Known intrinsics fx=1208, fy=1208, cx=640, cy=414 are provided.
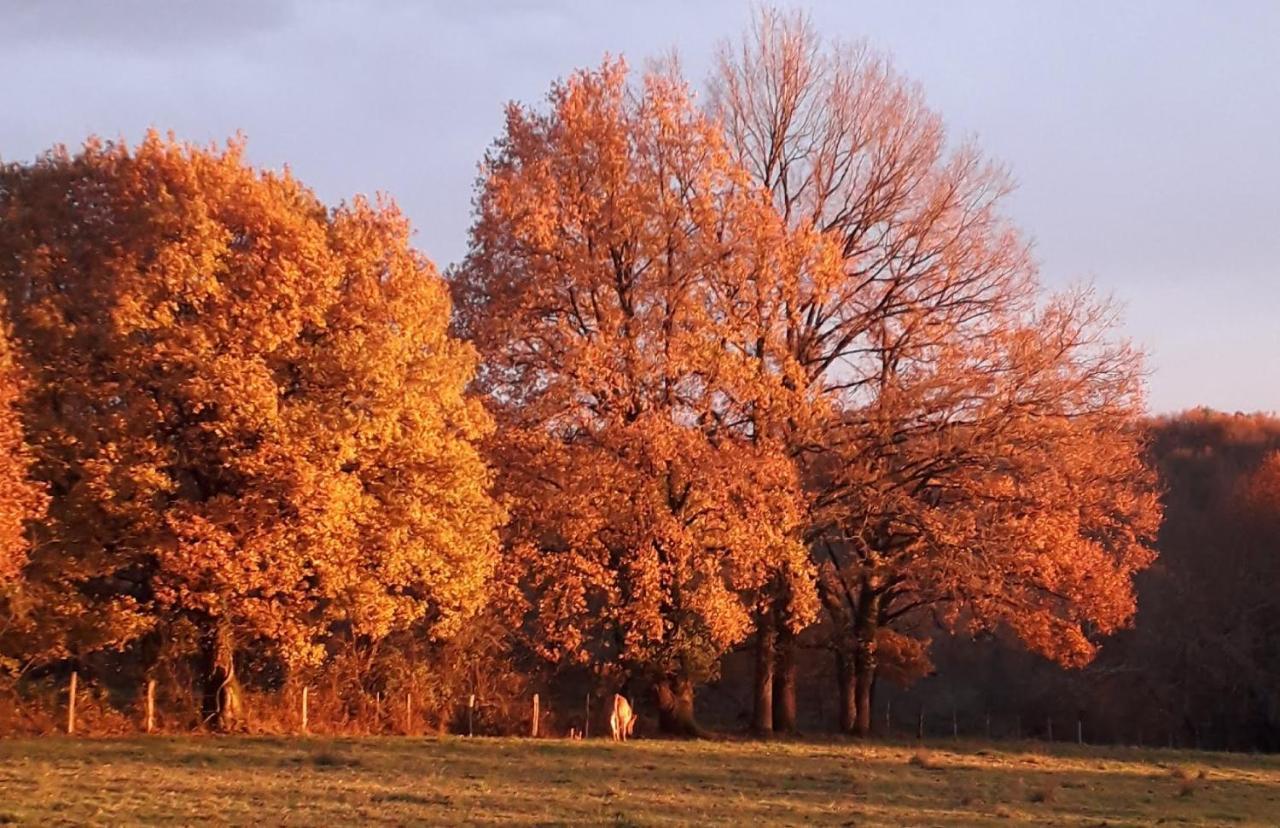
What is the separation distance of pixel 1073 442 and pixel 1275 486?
91.7 feet

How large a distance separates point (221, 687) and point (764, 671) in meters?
14.5

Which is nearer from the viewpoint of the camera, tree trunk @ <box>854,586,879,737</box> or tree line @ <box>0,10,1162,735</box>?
tree line @ <box>0,10,1162,735</box>

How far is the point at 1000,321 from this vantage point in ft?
105

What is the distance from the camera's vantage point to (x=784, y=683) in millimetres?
35094

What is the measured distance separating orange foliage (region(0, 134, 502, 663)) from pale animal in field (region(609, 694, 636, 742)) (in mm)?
5455

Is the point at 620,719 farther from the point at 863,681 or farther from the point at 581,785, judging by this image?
the point at 581,785

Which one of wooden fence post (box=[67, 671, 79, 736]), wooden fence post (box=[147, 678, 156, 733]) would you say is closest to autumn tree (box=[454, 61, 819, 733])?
wooden fence post (box=[147, 678, 156, 733])

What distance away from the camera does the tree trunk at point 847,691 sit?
1436 inches

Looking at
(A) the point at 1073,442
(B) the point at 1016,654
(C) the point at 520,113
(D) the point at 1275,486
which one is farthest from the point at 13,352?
(D) the point at 1275,486

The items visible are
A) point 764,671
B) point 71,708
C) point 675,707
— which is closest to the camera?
point 71,708

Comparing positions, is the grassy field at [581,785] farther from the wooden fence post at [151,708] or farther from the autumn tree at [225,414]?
the autumn tree at [225,414]

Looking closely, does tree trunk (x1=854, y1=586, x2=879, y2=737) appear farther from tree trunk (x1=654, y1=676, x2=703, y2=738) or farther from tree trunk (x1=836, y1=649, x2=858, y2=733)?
tree trunk (x1=654, y1=676, x2=703, y2=738)

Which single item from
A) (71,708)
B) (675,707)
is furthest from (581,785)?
(675,707)

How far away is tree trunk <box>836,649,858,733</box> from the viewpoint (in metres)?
36.5
